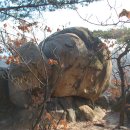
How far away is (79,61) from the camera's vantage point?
11.2 meters

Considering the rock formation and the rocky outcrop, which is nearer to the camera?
the rocky outcrop

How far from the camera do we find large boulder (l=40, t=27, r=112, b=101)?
11.0 meters

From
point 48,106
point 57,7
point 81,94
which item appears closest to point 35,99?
point 48,106

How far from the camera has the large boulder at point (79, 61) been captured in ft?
36.1

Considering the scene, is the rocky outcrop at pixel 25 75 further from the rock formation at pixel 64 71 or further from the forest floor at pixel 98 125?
the forest floor at pixel 98 125

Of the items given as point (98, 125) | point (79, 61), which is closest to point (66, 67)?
point (79, 61)

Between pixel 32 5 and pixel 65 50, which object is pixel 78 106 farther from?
pixel 32 5

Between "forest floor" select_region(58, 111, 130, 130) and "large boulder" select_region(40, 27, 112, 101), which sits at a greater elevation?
"large boulder" select_region(40, 27, 112, 101)

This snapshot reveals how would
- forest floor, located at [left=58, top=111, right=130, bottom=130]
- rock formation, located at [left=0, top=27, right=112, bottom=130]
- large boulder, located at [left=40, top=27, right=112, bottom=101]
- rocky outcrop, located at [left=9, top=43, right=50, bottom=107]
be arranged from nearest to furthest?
rocky outcrop, located at [left=9, top=43, right=50, bottom=107] < rock formation, located at [left=0, top=27, right=112, bottom=130] < forest floor, located at [left=58, top=111, right=130, bottom=130] < large boulder, located at [left=40, top=27, right=112, bottom=101]

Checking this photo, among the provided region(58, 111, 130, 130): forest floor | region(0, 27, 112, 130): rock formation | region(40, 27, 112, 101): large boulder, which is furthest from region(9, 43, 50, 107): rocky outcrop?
region(58, 111, 130, 130): forest floor

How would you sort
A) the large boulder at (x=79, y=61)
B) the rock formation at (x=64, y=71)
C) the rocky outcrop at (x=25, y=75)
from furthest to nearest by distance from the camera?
the large boulder at (x=79, y=61) → the rock formation at (x=64, y=71) → the rocky outcrop at (x=25, y=75)

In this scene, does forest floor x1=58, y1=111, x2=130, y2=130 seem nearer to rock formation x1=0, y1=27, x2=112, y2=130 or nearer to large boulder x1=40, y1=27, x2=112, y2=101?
rock formation x1=0, y1=27, x2=112, y2=130

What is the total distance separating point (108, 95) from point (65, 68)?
17.1 feet

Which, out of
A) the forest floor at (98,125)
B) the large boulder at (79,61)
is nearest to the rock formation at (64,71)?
the large boulder at (79,61)
